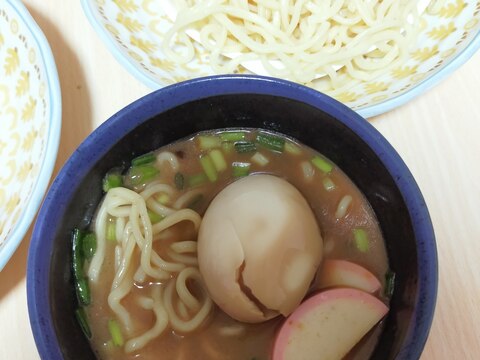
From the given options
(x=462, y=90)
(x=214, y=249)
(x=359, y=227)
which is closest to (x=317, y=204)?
(x=359, y=227)

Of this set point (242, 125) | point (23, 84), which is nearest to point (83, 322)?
point (242, 125)

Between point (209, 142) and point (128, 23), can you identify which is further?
point (128, 23)

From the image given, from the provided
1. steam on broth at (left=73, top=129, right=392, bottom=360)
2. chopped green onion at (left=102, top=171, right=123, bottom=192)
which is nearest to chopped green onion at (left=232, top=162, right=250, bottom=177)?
steam on broth at (left=73, top=129, right=392, bottom=360)

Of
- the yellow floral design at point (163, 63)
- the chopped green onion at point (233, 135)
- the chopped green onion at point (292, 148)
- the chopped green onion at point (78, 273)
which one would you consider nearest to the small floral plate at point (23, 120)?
the chopped green onion at point (78, 273)

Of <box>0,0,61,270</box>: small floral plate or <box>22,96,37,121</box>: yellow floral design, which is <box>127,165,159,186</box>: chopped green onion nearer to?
<box>0,0,61,270</box>: small floral plate

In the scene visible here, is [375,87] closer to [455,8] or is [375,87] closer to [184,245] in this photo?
[455,8]
